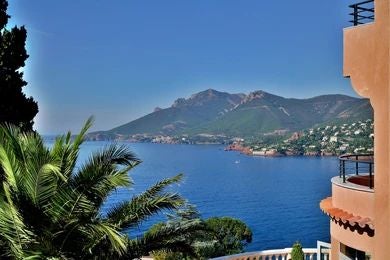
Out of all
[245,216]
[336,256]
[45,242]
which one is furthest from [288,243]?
[45,242]

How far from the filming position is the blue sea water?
58122 mm

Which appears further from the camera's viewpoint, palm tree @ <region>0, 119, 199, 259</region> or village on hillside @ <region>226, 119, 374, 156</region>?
village on hillside @ <region>226, 119, 374, 156</region>

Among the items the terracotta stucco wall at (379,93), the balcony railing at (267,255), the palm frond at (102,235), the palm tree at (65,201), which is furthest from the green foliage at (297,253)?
the palm frond at (102,235)

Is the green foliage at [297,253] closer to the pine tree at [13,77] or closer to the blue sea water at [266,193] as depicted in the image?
the pine tree at [13,77]

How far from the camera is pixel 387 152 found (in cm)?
620

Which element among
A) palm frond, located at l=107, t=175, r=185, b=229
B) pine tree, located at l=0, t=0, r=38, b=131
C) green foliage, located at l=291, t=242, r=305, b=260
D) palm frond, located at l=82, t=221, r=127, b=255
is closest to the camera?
palm frond, located at l=82, t=221, r=127, b=255

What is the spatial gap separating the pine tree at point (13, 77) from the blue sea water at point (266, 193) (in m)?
20.0

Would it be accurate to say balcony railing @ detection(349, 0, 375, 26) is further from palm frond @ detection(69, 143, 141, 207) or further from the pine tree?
the pine tree

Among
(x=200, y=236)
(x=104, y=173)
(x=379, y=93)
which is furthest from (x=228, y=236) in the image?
(x=379, y=93)

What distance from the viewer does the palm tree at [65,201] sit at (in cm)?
598

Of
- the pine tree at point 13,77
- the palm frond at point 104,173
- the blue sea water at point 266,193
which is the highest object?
the pine tree at point 13,77

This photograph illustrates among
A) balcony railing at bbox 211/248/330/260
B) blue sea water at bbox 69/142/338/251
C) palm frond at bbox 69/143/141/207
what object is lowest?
blue sea water at bbox 69/142/338/251

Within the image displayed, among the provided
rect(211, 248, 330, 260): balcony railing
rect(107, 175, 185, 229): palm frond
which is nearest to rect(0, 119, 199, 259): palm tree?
rect(107, 175, 185, 229): palm frond

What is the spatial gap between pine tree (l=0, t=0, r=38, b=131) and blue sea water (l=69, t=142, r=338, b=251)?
65.5 ft
